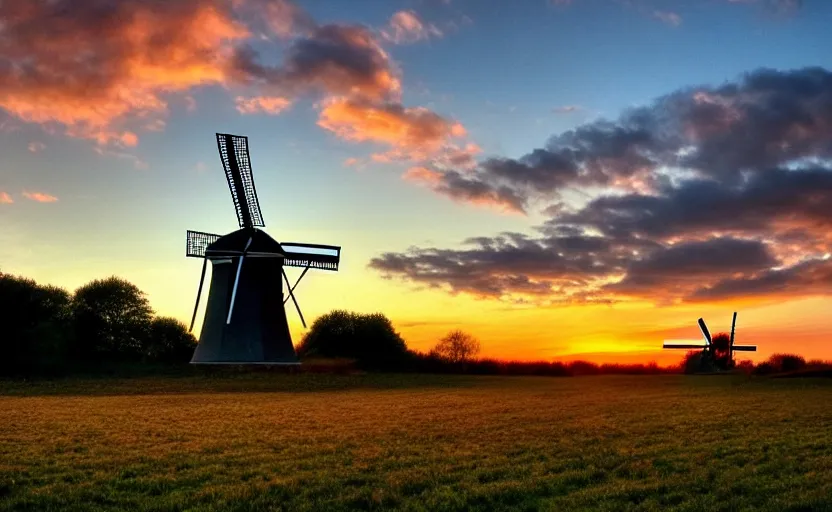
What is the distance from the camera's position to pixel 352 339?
95.2 metres

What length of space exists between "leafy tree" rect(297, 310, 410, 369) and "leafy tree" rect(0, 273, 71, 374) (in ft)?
94.8

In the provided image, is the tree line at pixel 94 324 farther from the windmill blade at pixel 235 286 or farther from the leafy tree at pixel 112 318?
the windmill blade at pixel 235 286

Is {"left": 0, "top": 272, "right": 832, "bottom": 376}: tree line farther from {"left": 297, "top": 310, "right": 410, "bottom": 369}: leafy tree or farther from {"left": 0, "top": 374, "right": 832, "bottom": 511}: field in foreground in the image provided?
{"left": 0, "top": 374, "right": 832, "bottom": 511}: field in foreground

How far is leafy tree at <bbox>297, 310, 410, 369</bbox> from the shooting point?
301 feet

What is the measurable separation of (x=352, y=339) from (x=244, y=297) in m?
39.9

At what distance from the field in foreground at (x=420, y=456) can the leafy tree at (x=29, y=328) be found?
3272 centimetres

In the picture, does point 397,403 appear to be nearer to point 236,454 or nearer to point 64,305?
point 236,454

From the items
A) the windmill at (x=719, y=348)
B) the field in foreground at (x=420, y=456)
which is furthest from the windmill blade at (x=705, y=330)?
the field in foreground at (x=420, y=456)

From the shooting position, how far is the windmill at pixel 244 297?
2202 inches

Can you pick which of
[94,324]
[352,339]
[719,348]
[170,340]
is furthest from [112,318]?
[719,348]

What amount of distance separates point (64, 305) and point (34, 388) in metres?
40.6

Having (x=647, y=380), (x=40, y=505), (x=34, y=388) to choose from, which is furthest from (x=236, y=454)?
(x=647, y=380)

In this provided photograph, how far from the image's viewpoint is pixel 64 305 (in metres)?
92.1

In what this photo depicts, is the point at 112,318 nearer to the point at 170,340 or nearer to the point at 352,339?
the point at 170,340
